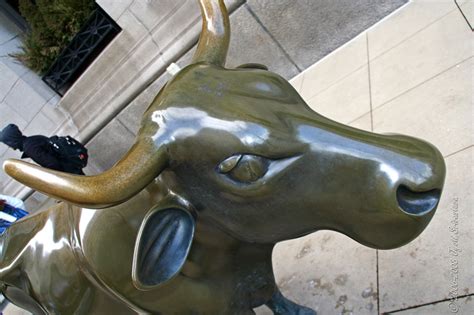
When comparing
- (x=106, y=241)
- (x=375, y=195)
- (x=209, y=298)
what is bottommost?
(x=209, y=298)

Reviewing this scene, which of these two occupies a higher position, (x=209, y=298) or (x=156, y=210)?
(x=156, y=210)

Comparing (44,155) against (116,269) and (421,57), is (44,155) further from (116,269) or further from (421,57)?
(421,57)

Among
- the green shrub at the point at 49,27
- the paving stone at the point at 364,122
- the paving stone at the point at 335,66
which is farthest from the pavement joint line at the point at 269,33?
the green shrub at the point at 49,27

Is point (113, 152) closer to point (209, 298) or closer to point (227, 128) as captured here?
point (209, 298)

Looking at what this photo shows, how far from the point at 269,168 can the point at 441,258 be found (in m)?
1.02

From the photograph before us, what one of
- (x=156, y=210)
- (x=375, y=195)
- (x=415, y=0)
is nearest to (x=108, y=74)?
(x=415, y=0)

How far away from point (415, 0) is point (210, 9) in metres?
2.60

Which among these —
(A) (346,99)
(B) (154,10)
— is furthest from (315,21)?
(B) (154,10)

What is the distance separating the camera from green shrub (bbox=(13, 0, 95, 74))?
16.9 feet

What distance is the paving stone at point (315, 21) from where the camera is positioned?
3512 millimetres

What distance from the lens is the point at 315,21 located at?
3.64m

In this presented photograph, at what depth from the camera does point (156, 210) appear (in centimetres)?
109

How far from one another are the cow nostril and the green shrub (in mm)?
4978

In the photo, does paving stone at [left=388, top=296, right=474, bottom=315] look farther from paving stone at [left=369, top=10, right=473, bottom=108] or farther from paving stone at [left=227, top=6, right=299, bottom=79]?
paving stone at [left=227, top=6, right=299, bottom=79]
